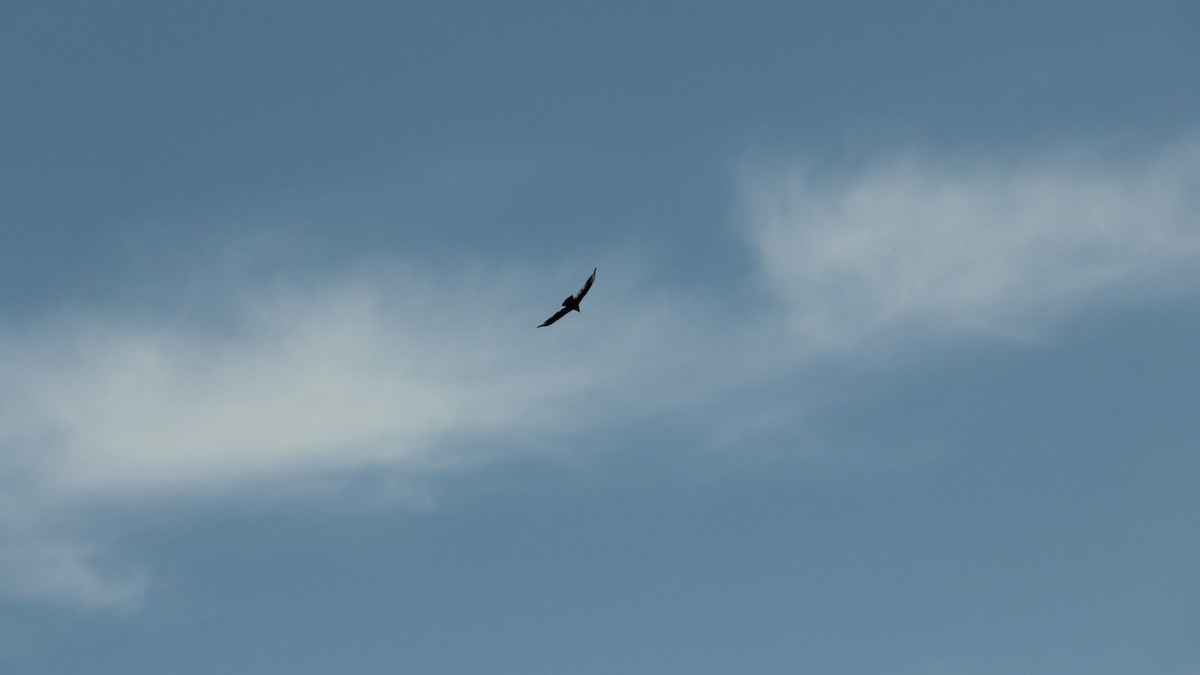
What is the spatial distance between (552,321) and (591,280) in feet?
15.3

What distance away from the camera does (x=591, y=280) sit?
51.1m

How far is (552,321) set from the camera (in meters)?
49.8

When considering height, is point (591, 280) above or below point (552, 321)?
above
